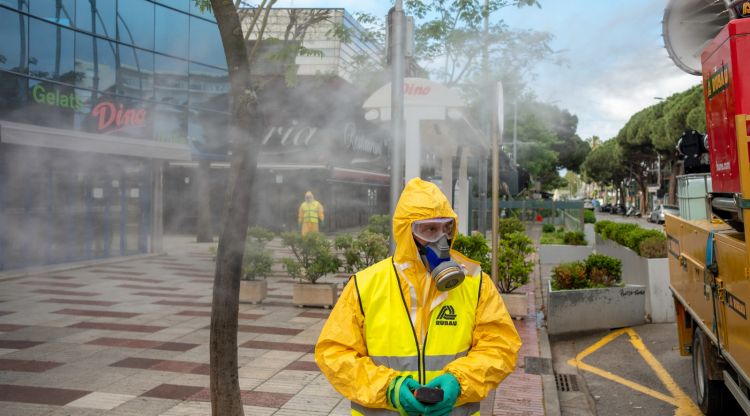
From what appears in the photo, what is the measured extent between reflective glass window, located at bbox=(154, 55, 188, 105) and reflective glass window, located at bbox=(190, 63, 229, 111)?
0.20 m

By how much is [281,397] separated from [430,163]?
10.3 metres

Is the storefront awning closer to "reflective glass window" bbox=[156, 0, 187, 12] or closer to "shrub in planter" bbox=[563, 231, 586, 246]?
"reflective glass window" bbox=[156, 0, 187, 12]

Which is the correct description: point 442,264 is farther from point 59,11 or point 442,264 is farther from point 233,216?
→ point 59,11

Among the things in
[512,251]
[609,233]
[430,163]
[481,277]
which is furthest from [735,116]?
[430,163]

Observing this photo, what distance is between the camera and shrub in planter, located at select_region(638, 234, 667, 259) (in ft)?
27.7

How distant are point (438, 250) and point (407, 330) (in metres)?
0.31

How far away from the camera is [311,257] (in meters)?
8.53

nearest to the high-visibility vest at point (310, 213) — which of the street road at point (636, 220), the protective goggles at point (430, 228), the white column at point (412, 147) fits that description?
the white column at point (412, 147)

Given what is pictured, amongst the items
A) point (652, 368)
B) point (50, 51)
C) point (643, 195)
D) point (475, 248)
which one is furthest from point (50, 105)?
point (643, 195)

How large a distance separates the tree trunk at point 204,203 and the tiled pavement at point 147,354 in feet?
21.0

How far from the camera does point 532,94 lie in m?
10.1

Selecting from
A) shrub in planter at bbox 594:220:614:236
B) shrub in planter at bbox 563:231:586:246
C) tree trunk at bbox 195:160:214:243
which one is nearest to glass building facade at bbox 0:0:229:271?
tree trunk at bbox 195:160:214:243

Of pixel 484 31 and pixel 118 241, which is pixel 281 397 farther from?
pixel 118 241

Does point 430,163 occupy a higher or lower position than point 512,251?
higher
